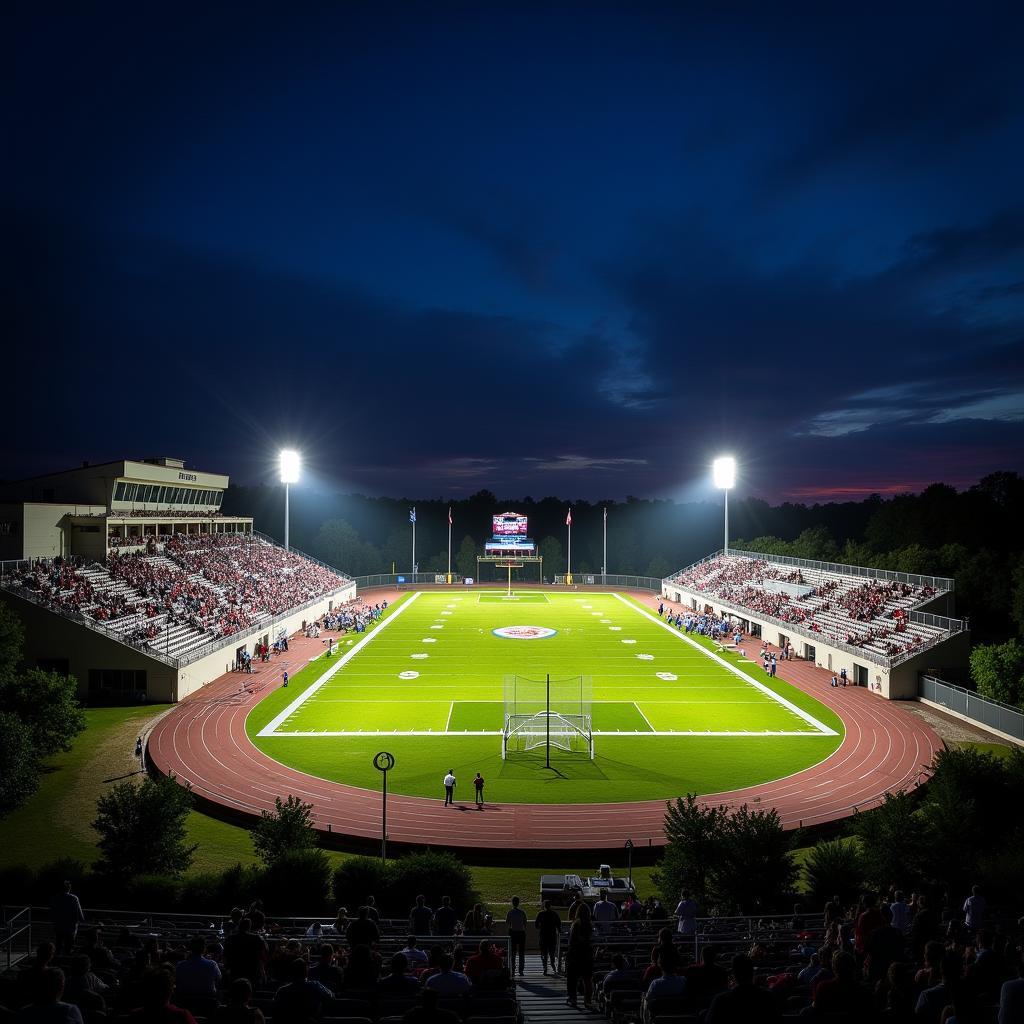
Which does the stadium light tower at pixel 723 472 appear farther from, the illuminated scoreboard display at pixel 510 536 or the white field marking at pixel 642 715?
the white field marking at pixel 642 715

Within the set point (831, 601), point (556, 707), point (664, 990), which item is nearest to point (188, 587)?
point (556, 707)

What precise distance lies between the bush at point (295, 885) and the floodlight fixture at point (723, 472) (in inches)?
2632

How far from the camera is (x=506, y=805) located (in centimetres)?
2133


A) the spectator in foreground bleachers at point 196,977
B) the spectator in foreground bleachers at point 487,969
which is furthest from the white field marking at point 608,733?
the spectator in foreground bleachers at point 196,977

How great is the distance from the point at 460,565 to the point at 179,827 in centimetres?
8445

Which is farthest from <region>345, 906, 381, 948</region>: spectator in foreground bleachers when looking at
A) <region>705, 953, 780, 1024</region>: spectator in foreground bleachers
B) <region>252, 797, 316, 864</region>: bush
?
<region>252, 797, 316, 864</region>: bush

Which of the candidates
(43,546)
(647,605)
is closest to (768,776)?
(43,546)

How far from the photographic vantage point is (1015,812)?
17.0 meters

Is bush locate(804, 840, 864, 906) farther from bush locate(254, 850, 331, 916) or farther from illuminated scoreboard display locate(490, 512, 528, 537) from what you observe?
illuminated scoreboard display locate(490, 512, 528, 537)

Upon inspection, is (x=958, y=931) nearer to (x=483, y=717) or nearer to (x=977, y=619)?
(x=483, y=717)

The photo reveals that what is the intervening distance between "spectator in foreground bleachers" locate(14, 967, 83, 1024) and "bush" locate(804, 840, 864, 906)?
44.9 ft

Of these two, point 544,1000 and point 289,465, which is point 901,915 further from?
point 289,465

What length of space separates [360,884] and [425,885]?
1.32m

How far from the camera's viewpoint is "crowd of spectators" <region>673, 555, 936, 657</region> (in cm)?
3747
